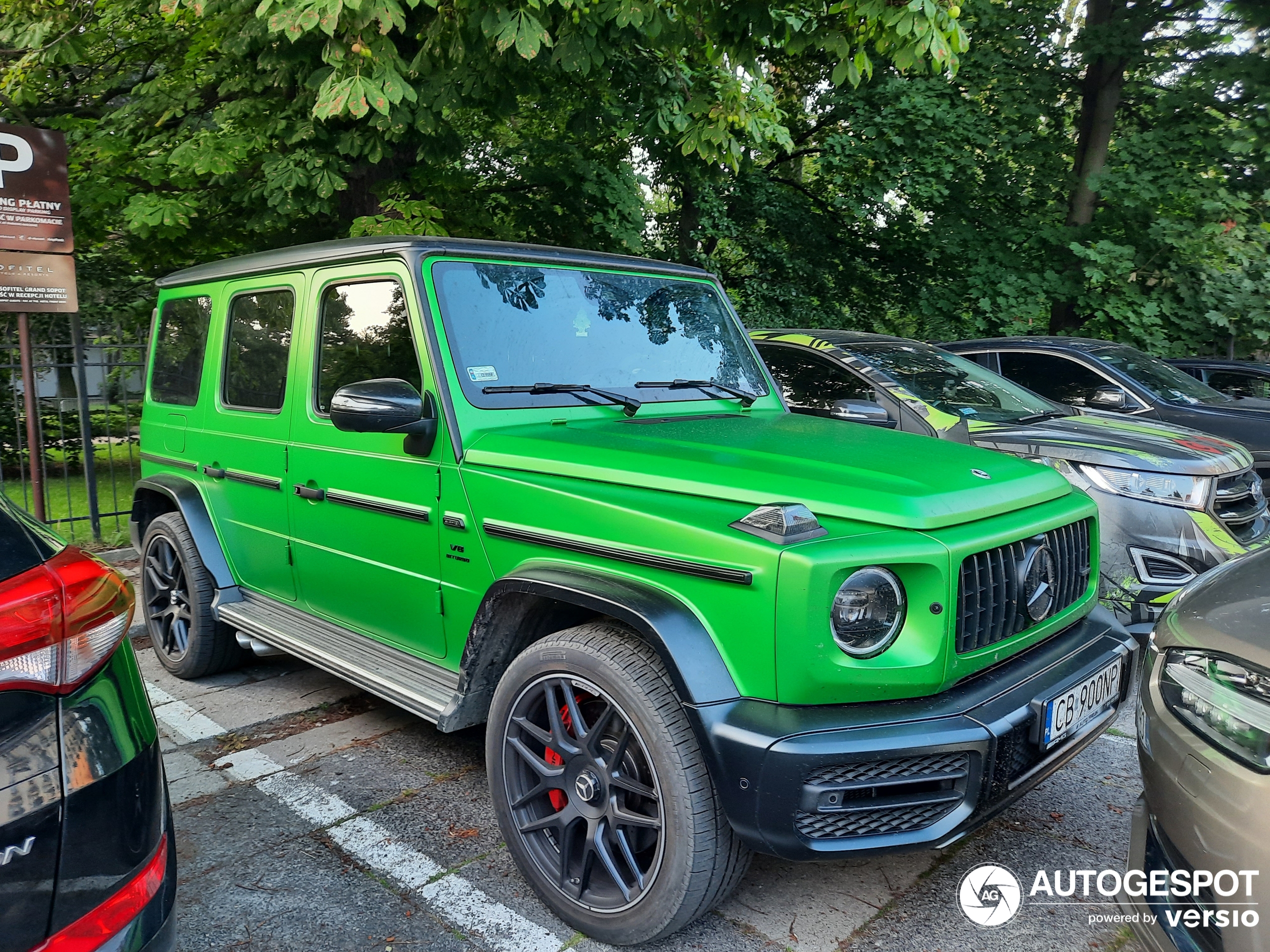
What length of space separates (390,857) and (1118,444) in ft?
14.2

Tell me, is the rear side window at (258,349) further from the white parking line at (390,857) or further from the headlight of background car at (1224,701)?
the headlight of background car at (1224,701)

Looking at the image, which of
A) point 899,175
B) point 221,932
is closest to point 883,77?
point 899,175

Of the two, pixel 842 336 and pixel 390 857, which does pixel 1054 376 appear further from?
pixel 390 857

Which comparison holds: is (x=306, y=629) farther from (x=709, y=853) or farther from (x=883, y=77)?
(x=883, y=77)

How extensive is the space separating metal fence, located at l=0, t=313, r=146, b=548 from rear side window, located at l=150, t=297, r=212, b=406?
1.78 m

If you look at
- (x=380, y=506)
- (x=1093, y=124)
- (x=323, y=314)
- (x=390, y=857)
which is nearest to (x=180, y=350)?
(x=323, y=314)

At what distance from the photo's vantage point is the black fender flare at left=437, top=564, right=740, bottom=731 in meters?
2.29

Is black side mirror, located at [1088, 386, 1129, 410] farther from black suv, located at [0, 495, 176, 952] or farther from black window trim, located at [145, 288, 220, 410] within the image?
black suv, located at [0, 495, 176, 952]

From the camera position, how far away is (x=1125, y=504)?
4.87 metres

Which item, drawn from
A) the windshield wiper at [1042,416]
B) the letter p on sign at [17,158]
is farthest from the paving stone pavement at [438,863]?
the letter p on sign at [17,158]

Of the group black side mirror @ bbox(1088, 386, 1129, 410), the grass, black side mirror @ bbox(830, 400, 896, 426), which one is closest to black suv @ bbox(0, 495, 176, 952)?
black side mirror @ bbox(830, 400, 896, 426)

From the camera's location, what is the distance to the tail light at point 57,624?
1.69m

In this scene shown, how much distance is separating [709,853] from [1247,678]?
1.28 m

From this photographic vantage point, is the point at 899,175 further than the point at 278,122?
Yes
